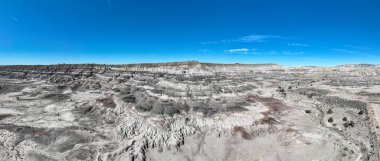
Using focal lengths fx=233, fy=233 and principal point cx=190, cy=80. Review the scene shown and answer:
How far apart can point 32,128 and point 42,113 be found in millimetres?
8736

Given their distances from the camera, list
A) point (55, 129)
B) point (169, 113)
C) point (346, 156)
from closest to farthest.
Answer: point (346, 156) < point (55, 129) < point (169, 113)

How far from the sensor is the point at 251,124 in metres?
35.2

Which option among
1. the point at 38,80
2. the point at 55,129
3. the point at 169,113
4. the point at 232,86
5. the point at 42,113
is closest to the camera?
the point at 55,129

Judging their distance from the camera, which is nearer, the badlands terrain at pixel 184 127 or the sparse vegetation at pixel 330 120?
the badlands terrain at pixel 184 127

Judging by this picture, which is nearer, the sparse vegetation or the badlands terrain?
the badlands terrain

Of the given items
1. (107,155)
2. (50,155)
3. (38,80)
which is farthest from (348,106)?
(38,80)

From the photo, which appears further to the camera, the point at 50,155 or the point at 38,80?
the point at 38,80

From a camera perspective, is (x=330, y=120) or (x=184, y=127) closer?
(x=184, y=127)

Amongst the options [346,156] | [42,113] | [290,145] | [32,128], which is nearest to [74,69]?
[42,113]

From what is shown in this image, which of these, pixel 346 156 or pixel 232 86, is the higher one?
pixel 232 86

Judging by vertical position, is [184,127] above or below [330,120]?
below

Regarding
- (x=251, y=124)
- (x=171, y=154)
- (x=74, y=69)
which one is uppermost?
(x=74, y=69)

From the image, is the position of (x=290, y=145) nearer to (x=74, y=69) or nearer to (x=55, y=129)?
(x=55, y=129)

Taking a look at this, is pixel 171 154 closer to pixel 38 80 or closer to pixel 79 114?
pixel 79 114
